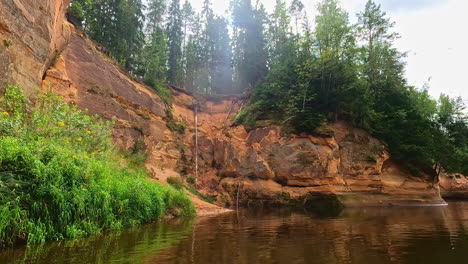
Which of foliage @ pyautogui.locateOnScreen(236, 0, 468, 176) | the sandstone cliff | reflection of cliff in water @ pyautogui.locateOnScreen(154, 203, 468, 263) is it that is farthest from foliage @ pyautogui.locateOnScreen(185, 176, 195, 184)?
reflection of cliff in water @ pyautogui.locateOnScreen(154, 203, 468, 263)

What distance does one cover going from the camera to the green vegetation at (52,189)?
6.87m

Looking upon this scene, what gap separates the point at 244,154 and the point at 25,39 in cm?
2026

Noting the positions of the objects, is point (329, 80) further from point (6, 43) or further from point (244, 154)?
point (6, 43)

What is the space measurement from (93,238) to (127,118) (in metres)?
18.8

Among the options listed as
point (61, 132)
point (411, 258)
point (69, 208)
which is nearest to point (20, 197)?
point (69, 208)

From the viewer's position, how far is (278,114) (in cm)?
3094

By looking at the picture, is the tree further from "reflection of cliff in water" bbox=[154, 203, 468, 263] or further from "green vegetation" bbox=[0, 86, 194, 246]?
"reflection of cliff in water" bbox=[154, 203, 468, 263]

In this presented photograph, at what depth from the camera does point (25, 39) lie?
13.7 meters

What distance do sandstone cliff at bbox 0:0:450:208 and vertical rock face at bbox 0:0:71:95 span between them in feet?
15.1

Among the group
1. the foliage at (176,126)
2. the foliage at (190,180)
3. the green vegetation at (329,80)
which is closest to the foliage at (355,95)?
the green vegetation at (329,80)

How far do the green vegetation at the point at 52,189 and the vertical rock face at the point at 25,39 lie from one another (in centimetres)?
227

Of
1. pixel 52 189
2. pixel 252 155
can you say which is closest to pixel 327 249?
pixel 52 189

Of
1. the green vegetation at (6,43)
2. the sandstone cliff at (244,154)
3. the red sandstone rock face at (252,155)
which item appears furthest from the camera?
the red sandstone rock face at (252,155)

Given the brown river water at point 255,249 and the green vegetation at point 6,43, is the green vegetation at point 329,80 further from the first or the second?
the brown river water at point 255,249
